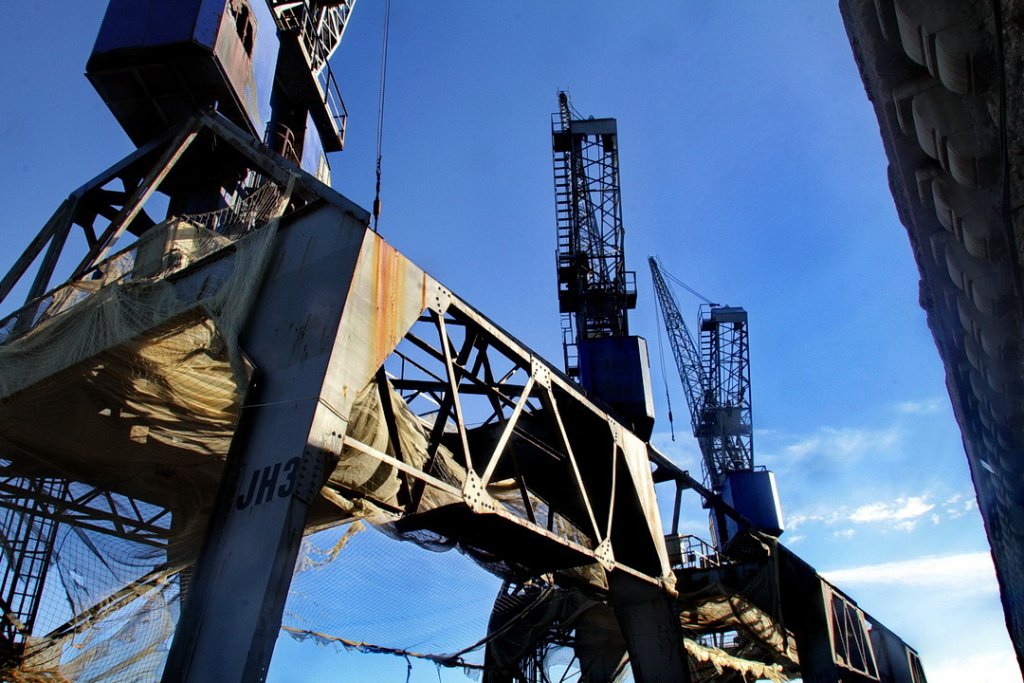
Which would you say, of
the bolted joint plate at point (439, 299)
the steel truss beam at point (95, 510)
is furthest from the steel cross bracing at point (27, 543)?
the bolted joint plate at point (439, 299)

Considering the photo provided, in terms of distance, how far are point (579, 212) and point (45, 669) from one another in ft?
101

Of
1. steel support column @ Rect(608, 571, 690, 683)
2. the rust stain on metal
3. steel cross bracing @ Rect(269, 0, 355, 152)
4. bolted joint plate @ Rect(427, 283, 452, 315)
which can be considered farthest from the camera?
steel cross bracing @ Rect(269, 0, 355, 152)

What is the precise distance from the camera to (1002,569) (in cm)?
1507

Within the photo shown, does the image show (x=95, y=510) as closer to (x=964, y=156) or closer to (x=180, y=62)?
(x=180, y=62)

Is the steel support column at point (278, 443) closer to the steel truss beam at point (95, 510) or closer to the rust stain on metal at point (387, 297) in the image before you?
the rust stain on metal at point (387, 297)

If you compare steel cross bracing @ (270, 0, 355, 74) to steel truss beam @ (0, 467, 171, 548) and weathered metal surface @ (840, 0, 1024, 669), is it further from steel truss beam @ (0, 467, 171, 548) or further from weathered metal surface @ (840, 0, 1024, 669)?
weathered metal surface @ (840, 0, 1024, 669)

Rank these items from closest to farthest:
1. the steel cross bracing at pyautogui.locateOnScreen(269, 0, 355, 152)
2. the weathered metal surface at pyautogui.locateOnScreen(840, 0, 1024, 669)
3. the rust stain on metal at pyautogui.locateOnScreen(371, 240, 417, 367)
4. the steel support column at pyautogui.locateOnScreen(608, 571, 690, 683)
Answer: the weathered metal surface at pyautogui.locateOnScreen(840, 0, 1024, 669) → the rust stain on metal at pyautogui.locateOnScreen(371, 240, 417, 367) → the steel support column at pyautogui.locateOnScreen(608, 571, 690, 683) → the steel cross bracing at pyautogui.locateOnScreen(269, 0, 355, 152)

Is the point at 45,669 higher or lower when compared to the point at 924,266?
lower

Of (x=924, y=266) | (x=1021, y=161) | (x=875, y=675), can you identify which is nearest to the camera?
(x=1021, y=161)

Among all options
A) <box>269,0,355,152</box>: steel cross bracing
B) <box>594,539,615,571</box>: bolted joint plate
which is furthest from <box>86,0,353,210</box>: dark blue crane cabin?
<box>594,539,615,571</box>: bolted joint plate

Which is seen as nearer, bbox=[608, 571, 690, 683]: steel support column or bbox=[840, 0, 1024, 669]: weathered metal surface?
bbox=[840, 0, 1024, 669]: weathered metal surface

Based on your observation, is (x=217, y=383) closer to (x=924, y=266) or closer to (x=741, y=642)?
(x=924, y=266)

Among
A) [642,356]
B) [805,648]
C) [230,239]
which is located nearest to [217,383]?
[230,239]

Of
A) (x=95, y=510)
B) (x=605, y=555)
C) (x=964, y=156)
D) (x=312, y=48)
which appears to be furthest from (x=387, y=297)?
(x=312, y=48)
